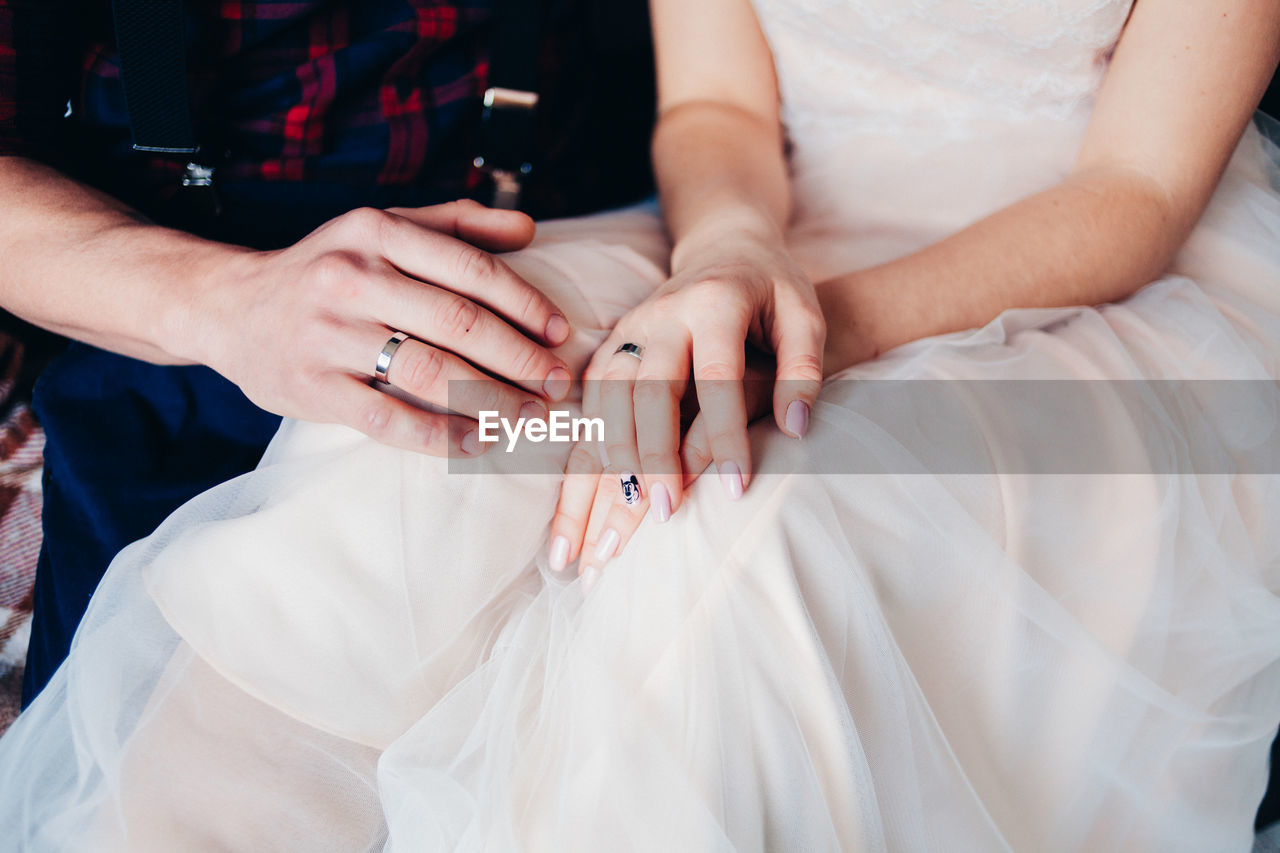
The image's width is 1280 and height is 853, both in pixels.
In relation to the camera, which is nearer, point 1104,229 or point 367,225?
point 367,225

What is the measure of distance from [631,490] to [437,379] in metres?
0.17

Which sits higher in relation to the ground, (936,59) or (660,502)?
(936,59)

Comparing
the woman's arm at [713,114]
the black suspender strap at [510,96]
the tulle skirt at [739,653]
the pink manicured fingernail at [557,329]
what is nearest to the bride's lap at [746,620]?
the tulle skirt at [739,653]

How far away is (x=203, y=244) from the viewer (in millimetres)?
730

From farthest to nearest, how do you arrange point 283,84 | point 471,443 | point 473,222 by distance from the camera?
point 283,84 → point 473,222 → point 471,443

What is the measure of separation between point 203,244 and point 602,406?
40 centimetres

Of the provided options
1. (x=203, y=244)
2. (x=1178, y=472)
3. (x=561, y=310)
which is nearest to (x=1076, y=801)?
(x=1178, y=472)

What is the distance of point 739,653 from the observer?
498mm

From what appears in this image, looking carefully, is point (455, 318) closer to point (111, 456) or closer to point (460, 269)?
point (460, 269)

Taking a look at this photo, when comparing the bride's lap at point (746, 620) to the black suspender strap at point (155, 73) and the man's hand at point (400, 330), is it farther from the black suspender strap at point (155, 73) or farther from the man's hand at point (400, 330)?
the black suspender strap at point (155, 73)

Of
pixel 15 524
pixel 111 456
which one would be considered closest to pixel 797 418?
pixel 111 456

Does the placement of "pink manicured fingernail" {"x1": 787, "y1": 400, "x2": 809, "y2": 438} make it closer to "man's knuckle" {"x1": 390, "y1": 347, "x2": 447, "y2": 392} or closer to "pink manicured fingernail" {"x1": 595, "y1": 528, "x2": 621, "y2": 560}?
"pink manicured fingernail" {"x1": 595, "y1": 528, "x2": 621, "y2": 560}

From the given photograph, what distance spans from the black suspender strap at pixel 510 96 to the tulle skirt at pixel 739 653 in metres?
0.50

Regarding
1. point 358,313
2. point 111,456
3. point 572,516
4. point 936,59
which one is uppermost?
point 936,59
